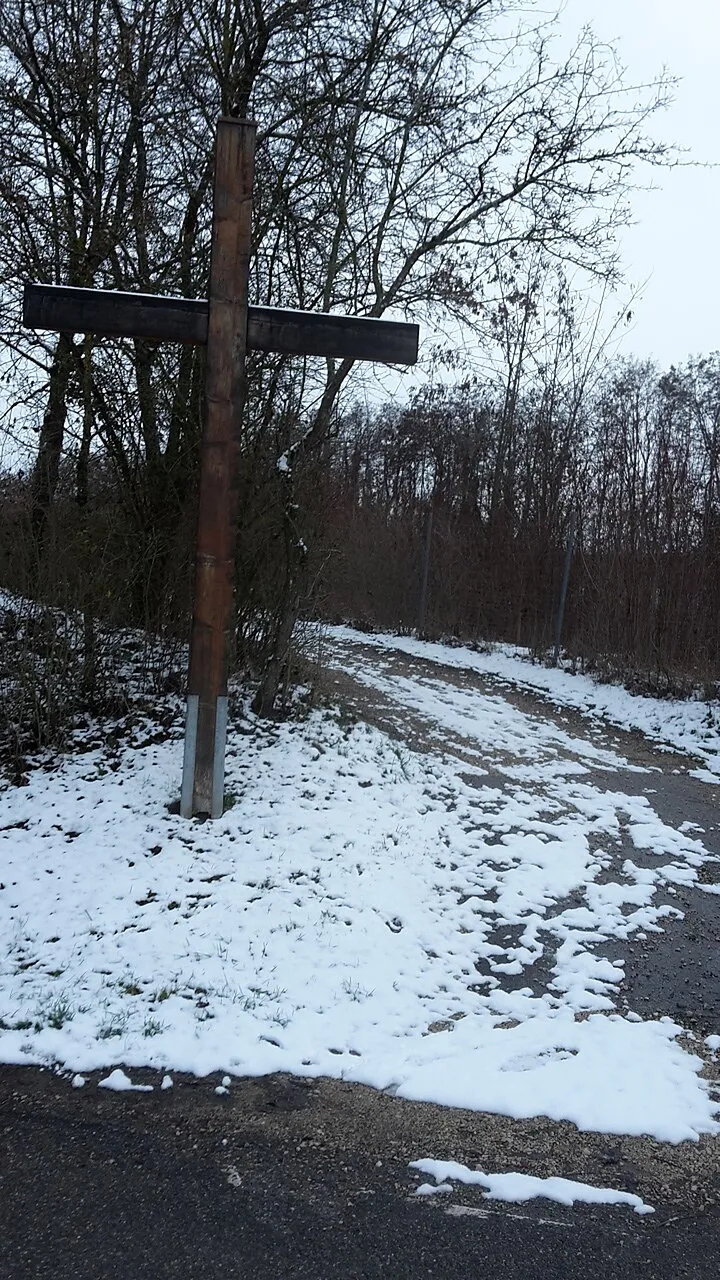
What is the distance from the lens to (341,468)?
1031 cm

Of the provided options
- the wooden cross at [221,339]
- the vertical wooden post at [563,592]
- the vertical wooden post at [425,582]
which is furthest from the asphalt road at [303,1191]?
the vertical wooden post at [425,582]

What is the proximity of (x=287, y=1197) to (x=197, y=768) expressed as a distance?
3.61 metres

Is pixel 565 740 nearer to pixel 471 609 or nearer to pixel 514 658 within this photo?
pixel 514 658

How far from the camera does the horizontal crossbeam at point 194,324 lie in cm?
592

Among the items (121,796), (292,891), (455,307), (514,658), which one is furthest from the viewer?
(514,658)

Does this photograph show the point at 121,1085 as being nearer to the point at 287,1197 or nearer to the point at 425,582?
the point at 287,1197

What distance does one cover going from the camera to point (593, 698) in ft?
42.9

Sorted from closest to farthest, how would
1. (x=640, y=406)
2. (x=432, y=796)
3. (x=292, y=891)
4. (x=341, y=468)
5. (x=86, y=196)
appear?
(x=292, y=891)
(x=432, y=796)
(x=86, y=196)
(x=341, y=468)
(x=640, y=406)

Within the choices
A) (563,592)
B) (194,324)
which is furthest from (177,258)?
(563,592)

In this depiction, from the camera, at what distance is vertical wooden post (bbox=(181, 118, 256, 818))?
20.1 ft

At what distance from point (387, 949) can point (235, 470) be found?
312 cm

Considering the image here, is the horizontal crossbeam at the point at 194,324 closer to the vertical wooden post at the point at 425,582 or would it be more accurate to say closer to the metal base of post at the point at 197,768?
the metal base of post at the point at 197,768

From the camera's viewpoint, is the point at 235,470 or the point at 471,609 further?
the point at 471,609

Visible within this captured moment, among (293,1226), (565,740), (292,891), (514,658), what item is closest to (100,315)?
(292,891)
